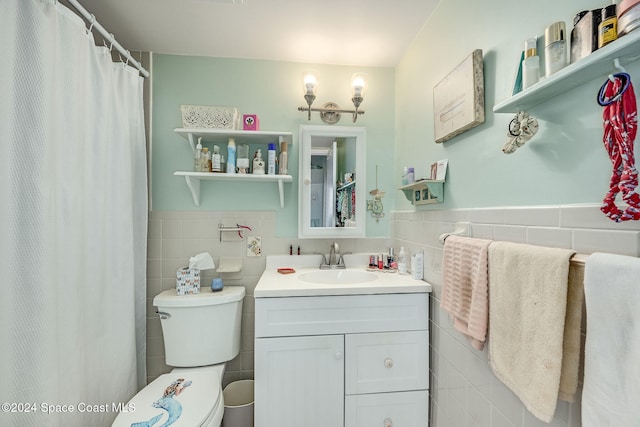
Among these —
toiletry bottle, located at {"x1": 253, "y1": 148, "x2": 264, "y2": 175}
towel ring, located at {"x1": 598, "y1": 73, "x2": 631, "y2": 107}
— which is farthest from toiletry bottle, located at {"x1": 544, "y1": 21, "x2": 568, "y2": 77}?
toiletry bottle, located at {"x1": 253, "y1": 148, "x2": 264, "y2": 175}

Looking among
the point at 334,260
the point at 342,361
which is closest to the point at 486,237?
the point at 342,361

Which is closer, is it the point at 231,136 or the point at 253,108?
the point at 231,136

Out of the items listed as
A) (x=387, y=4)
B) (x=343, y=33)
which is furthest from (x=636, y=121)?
(x=343, y=33)

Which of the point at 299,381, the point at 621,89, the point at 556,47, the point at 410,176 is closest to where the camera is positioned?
the point at 621,89

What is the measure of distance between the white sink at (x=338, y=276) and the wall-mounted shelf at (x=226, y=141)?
49 cm

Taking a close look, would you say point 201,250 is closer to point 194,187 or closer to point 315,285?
point 194,187

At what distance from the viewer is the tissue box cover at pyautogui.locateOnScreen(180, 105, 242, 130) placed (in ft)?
5.14

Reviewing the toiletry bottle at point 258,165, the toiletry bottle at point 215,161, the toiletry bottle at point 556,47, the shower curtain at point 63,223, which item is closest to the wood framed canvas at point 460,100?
the toiletry bottle at point 556,47

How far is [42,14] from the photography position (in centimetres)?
93

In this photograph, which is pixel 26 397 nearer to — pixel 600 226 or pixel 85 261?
pixel 85 261

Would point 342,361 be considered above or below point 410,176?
below

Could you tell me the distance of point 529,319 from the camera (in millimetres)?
692

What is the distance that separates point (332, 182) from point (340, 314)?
32.9 inches

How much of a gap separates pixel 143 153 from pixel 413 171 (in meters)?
1.56
